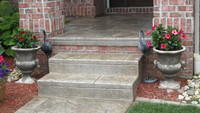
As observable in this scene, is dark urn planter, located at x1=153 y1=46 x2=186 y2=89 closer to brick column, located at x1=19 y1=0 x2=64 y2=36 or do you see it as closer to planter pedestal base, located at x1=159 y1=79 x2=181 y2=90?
planter pedestal base, located at x1=159 y1=79 x2=181 y2=90

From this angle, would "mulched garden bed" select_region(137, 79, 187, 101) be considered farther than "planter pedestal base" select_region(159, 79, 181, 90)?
No

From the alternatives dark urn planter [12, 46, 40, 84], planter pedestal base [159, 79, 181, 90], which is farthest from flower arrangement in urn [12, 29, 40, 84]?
planter pedestal base [159, 79, 181, 90]

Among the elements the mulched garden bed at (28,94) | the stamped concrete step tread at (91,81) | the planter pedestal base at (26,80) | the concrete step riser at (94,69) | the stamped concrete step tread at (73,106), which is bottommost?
the stamped concrete step tread at (73,106)

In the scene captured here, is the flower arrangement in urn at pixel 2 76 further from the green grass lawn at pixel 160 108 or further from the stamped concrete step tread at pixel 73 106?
the green grass lawn at pixel 160 108

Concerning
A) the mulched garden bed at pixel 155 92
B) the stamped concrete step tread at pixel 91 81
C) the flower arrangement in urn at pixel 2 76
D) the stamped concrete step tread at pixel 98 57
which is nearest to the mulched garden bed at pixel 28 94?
the mulched garden bed at pixel 155 92

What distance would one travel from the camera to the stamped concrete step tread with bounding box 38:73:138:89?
4.31 metres

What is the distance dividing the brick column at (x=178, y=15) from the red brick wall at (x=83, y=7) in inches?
146

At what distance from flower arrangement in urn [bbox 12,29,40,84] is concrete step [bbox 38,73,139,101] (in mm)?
461

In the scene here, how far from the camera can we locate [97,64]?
15.6 feet

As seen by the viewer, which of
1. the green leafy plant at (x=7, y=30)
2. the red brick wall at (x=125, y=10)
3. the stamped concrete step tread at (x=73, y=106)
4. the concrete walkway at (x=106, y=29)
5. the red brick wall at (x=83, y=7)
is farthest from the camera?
the red brick wall at (x=125, y=10)

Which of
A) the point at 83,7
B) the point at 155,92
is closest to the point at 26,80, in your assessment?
the point at 155,92

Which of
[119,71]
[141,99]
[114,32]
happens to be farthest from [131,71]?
[114,32]

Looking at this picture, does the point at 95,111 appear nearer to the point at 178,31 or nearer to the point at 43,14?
the point at 178,31

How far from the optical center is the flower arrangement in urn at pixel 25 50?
16.3 ft
